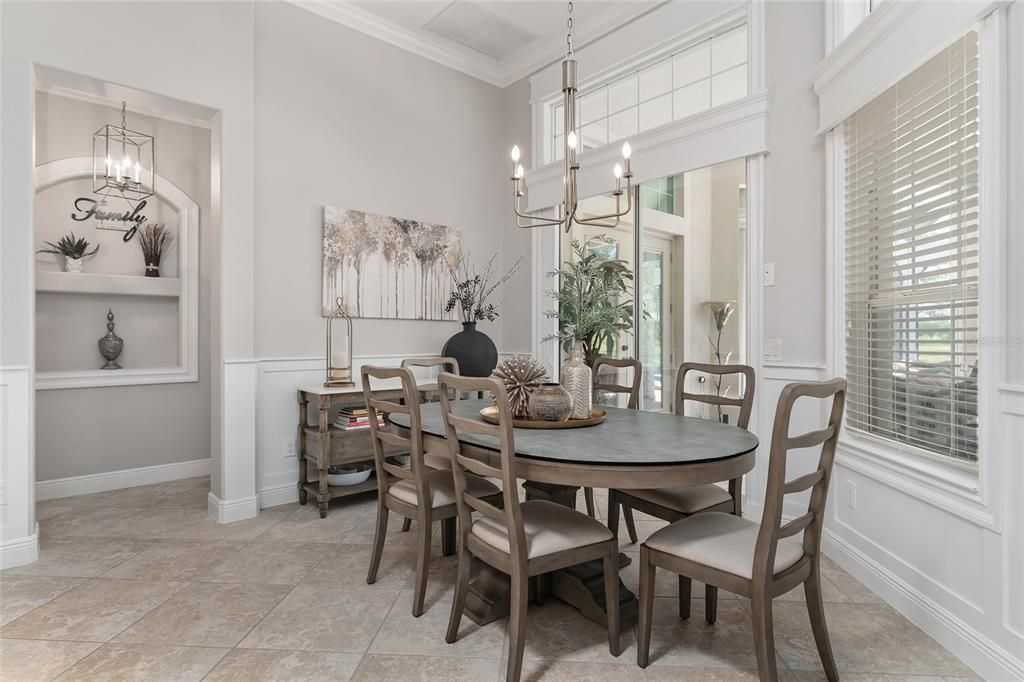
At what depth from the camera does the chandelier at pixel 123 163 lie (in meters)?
3.54

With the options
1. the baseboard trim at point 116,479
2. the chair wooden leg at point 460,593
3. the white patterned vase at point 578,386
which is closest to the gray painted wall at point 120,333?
the baseboard trim at point 116,479

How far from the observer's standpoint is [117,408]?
12.8 ft

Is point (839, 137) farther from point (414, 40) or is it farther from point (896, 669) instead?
point (414, 40)

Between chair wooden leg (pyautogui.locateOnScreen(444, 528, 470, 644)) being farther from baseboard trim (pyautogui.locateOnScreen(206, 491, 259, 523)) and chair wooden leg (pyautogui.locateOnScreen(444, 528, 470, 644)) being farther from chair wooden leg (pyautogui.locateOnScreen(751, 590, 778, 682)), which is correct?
baseboard trim (pyautogui.locateOnScreen(206, 491, 259, 523))

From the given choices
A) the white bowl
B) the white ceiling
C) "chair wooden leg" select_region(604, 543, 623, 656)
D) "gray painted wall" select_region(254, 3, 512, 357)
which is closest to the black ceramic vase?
"gray painted wall" select_region(254, 3, 512, 357)

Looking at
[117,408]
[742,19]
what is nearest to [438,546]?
[117,408]

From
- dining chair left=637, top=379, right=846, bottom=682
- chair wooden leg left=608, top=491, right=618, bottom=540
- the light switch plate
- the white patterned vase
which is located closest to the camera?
dining chair left=637, top=379, right=846, bottom=682

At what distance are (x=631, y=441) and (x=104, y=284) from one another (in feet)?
13.0

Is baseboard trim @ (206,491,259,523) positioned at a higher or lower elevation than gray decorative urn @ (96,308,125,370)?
lower

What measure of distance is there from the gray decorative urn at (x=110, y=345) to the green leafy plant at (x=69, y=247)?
1.46ft

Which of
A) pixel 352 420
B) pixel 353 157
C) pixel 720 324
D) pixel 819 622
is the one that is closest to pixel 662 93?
pixel 720 324

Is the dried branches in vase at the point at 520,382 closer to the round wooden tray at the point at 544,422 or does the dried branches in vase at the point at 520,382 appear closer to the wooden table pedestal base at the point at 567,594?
the round wooden tray at the point at 544,422

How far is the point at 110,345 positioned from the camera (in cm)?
390

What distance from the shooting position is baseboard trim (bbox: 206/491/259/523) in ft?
10.4
